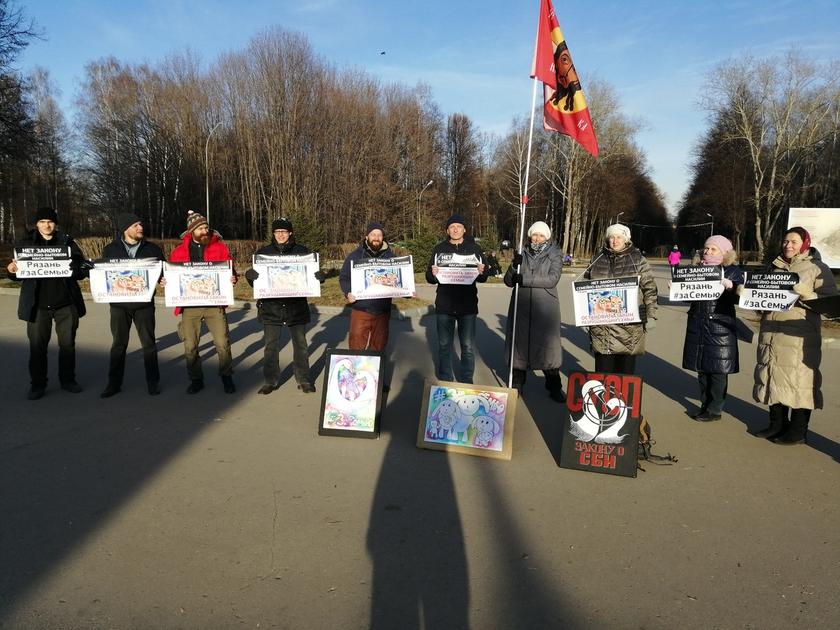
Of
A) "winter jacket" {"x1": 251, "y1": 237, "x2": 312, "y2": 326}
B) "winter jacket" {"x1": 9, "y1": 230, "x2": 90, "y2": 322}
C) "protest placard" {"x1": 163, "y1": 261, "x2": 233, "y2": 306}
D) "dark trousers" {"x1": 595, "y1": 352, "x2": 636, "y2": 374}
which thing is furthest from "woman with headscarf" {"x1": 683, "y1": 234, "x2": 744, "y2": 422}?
"winter jacket" {"x1": 9, "y1": 230, "x2": 90, "y2": 322}

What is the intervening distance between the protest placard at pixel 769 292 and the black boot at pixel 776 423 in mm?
1222

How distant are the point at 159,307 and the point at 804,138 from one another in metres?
53.2

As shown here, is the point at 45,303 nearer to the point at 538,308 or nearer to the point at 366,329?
the point at 366,329

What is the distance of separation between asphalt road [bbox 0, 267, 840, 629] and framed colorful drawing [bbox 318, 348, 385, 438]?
192mm

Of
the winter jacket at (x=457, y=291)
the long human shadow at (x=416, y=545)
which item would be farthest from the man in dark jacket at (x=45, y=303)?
the long human shadow at (x=416, y=545)

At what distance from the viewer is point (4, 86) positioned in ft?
81.7

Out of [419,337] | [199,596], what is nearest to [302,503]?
[199,596]

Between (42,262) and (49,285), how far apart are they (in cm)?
33

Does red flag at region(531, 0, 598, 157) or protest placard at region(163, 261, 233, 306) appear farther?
protest placard at region(163, 261, 233, 306)

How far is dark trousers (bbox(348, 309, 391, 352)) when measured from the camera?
21.7 feet

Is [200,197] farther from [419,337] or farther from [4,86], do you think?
[419,337]

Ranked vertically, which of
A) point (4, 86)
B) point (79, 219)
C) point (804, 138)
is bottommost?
point (79, 219)

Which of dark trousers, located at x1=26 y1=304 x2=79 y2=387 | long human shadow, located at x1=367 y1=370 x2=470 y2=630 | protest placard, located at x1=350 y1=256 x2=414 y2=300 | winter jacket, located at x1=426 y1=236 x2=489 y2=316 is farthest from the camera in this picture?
dark trousers, located at x1=26 y1=304 x2=79 y2=387

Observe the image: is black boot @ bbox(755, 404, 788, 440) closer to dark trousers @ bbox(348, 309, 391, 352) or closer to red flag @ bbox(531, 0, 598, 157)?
red flag @ bbox(531, 0, 598, 157)
